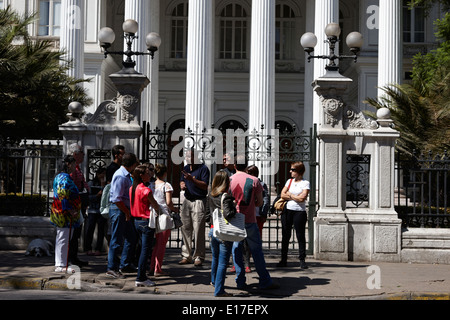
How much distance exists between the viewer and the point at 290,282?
9430 millimetres

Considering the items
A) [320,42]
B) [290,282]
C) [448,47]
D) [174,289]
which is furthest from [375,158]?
[320,42]

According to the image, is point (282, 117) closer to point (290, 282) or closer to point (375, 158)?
point (375, 158)

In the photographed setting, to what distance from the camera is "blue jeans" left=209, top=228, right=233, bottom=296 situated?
8.28 metres

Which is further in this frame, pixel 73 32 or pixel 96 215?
pixel 73 32

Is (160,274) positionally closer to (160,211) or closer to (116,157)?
(160,211)

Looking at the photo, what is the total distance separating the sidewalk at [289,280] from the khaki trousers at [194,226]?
→ 0.88ft

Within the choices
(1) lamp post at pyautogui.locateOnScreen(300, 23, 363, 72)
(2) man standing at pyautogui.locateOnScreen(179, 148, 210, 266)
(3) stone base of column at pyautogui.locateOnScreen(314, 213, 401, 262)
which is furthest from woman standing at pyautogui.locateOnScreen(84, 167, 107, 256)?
(1) lamp post at pyautogui.locateOnScreen(300, 23, 363, 72)

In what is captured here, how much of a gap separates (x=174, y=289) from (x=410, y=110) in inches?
407

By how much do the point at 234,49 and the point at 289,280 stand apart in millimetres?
24213

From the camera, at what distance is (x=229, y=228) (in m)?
8.34

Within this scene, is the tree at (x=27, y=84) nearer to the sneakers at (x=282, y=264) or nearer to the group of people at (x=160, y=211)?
the group of people at (x=160, y=211)

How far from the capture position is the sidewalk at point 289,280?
8.73 meters

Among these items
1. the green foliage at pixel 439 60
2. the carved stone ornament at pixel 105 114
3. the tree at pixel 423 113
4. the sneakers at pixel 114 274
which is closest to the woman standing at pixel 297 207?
the sneakers at pixel 114 274

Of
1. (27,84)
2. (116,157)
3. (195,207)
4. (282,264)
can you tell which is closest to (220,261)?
(195,207)
